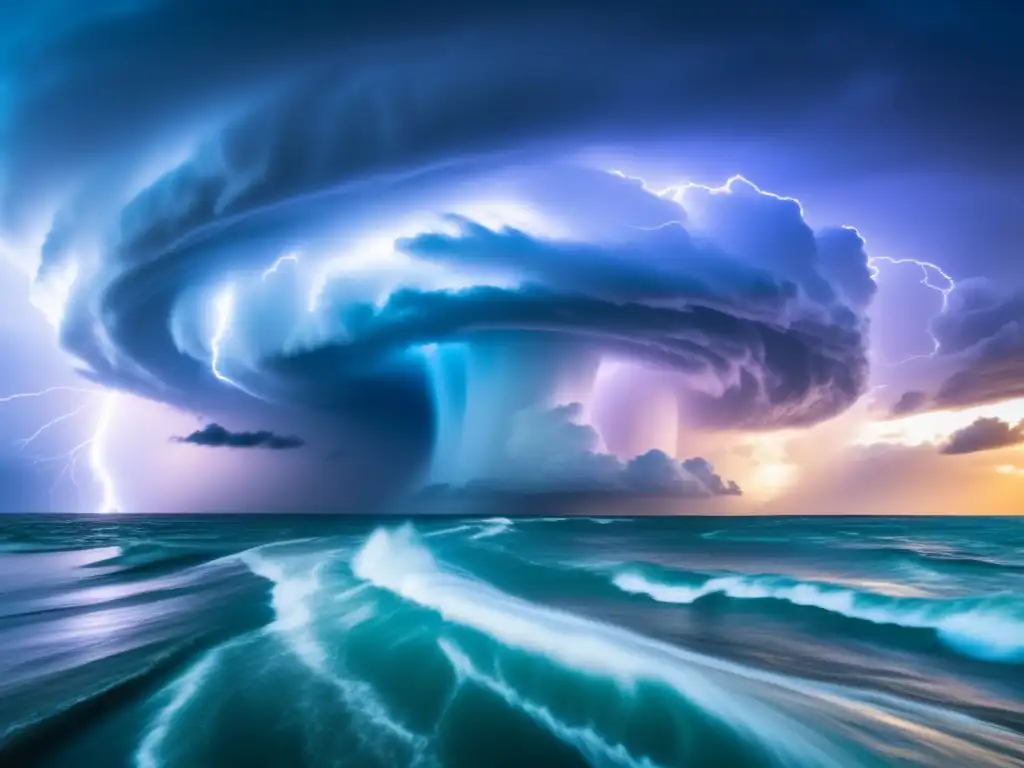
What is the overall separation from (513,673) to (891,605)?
39.5 ft

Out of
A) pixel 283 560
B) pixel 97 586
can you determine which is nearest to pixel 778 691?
pixel 97 586

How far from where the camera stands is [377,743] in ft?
24.8

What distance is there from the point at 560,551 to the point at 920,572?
18.7 metres

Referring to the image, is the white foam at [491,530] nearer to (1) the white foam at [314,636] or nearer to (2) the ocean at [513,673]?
(1) the white foam at [314,636]

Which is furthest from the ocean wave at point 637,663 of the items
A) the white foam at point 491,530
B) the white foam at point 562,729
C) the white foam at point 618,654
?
the white foam at point 491,530

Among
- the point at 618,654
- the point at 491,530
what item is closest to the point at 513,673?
the point at 618,654

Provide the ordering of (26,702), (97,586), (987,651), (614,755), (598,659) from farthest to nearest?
(97,586)
(987,651)
(598,659)
(26,702)
(614,755)

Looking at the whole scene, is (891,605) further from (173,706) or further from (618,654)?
(173,706)

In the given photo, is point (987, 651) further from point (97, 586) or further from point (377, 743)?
point (97, 586)

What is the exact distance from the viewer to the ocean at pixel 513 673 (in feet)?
24.5

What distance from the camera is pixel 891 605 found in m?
16.2

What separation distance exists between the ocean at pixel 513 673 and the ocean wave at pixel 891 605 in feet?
0.31

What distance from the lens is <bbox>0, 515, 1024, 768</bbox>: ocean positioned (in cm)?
748

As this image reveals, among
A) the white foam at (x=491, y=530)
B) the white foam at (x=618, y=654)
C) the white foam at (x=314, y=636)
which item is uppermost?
the white foam at (x=618, y=654)
